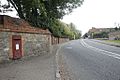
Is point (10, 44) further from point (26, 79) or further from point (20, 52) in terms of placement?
point (26, 79)

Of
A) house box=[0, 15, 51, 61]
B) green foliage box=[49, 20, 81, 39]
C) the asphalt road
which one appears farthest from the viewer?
green foliage box=[49, 20, 81, 39]

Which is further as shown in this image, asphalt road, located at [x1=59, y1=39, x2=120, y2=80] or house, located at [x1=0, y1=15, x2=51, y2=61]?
house, located at [x1=0, y1=15, x2=51, y2=61]

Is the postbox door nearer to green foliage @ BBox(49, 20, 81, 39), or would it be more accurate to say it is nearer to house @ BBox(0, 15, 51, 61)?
house @ BBox(0, 15, 51, 61)

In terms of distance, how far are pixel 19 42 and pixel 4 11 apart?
7.19 m

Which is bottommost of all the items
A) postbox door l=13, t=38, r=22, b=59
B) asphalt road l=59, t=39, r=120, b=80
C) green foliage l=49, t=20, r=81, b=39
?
asphalt road l=59, t=39, r=120, b=80

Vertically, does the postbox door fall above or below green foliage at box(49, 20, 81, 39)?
below

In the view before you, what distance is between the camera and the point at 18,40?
1195 centimetres

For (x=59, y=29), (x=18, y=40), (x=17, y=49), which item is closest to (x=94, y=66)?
(x=17, y=49)

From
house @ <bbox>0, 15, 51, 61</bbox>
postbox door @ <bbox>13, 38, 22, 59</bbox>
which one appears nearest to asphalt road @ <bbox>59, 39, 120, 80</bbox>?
house @ <bbox>0, 15, 51, 61</bbox>

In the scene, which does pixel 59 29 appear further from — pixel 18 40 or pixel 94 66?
pixel 94 66

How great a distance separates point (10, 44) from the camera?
36.4 feet

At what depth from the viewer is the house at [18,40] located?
34.2ft

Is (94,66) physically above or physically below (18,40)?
below

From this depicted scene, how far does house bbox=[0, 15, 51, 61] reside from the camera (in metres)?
10.4
